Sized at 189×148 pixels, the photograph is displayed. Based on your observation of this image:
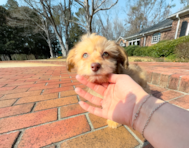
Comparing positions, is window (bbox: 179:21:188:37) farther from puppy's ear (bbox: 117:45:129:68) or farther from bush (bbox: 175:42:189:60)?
puppy's ear (bbox: 117:45:129:68)

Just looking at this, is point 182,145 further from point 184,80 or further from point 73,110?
point 184,80

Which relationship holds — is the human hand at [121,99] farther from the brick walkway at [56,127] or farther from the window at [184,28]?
the window at [184,28]

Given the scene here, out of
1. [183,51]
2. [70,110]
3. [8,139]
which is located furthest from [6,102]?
[183,51]

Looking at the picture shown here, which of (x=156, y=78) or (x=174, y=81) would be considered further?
(x=156, y=78)

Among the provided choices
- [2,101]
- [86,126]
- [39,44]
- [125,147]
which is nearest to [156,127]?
[125,147]

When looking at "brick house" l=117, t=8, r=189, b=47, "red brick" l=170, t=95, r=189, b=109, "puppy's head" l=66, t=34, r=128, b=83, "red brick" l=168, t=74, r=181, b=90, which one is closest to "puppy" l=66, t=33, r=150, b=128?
"puppy's head" l=66, t=34, r=128, b=83

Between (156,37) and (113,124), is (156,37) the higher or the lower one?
the higher one

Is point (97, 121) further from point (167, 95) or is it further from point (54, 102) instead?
point (167, 95)
